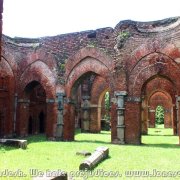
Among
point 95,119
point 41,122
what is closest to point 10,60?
point 41,122

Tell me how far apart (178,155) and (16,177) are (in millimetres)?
6051

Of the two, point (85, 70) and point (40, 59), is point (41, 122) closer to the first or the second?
point (40, 59)

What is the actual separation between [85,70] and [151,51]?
3604mm

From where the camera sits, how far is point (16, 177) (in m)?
6.73

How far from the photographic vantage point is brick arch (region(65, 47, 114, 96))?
49.0 feet

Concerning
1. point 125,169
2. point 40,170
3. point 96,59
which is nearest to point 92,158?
point 125,169

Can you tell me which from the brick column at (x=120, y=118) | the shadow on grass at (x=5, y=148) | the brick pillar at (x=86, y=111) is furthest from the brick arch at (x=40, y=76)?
the brick pillar at (x=86, y=111)

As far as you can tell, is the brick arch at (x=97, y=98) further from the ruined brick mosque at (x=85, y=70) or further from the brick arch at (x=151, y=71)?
the brick arch at (x=151, y=71)

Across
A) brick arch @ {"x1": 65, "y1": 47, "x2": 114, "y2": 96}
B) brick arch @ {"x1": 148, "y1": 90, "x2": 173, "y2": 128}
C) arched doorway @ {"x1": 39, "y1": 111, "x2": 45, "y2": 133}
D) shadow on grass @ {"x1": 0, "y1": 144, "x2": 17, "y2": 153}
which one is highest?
brick arch @ {"x1": 65, "y1": 47, "x2": 114, "y2": 96}

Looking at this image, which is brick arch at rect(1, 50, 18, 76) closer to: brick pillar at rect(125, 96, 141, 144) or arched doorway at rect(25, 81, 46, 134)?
arched doorway at rect(25, 81, 46, 134)

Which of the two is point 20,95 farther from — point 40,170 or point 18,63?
point 40,170

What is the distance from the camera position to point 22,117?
17.1 m

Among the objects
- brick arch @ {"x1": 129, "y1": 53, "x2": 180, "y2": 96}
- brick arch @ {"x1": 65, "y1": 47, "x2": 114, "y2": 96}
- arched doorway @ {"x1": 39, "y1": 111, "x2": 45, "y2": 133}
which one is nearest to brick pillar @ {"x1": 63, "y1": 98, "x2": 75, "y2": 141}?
brick arch @ {"x1": 65, "y1": 47, "x2": 114, "y2": 96}

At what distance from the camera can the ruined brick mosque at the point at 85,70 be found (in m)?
13.8
